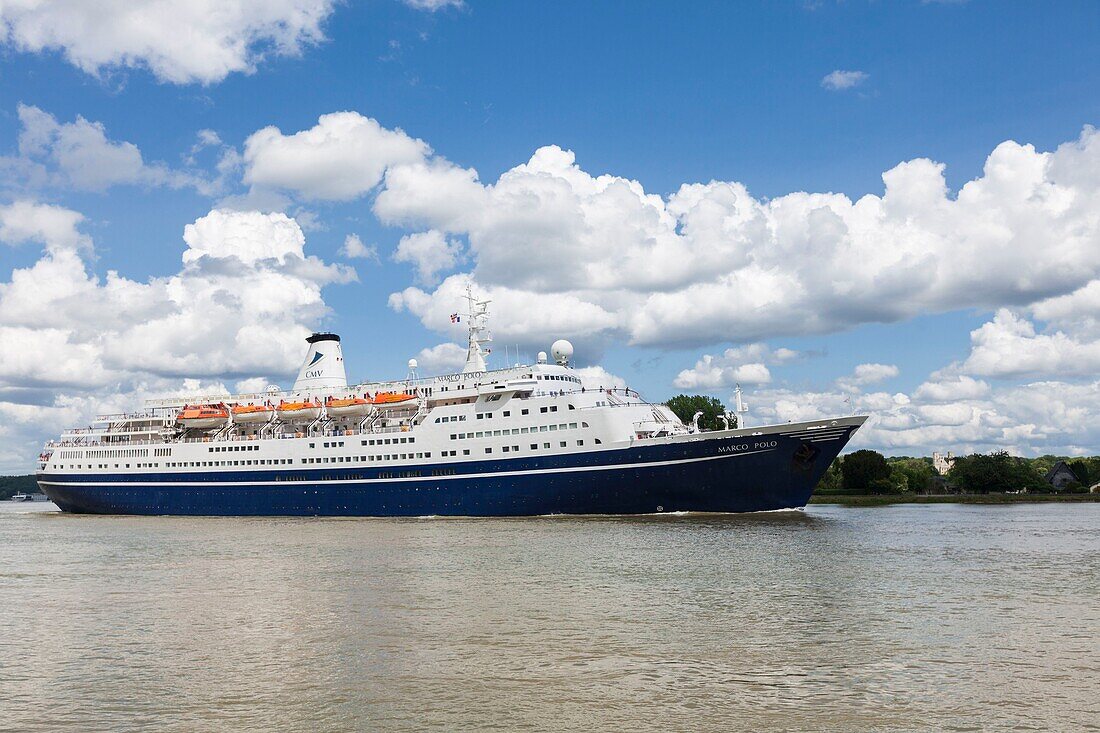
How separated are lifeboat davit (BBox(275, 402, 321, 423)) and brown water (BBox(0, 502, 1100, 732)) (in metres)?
29.9

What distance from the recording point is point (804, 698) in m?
12.9

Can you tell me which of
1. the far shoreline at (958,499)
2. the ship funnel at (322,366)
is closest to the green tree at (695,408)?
the far shoreline at (958,499)

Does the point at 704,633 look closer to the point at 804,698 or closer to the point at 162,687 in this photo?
the point at 804,698

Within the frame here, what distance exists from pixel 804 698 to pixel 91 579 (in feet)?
81.7

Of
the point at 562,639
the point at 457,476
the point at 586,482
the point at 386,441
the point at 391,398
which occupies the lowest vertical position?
the point at 562,639

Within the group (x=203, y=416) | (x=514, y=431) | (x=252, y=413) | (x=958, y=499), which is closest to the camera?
(x=514, y=431)

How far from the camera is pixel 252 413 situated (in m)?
68.0

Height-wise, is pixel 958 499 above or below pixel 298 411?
below

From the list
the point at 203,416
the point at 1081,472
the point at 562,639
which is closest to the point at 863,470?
the point at 1081,472

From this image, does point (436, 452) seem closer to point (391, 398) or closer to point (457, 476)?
point (457, 476)

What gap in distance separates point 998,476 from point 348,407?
275ft

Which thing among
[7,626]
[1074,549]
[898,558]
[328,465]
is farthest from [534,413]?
[7,626]

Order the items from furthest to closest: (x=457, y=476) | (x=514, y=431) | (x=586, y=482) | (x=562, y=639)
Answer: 1. (x=457, y=476)
2. (x=514, y=431)
3. (x=586, y=482)
4. (x=562, y=639)

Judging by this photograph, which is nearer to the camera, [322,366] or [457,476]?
[457,476]
